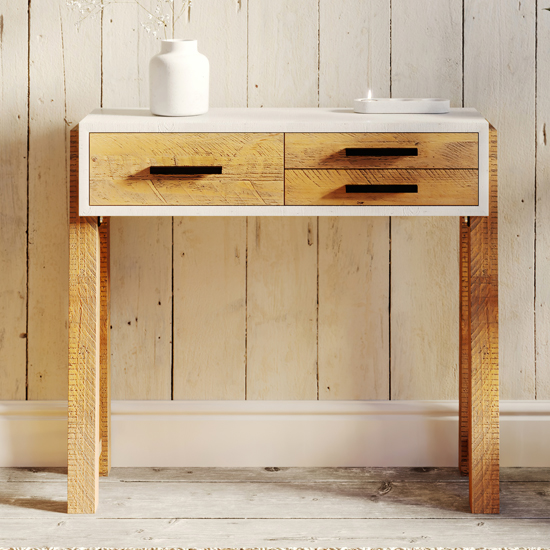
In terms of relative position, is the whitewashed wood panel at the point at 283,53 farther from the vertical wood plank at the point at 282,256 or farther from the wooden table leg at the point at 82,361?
the wooden table leg at the point at 82,361

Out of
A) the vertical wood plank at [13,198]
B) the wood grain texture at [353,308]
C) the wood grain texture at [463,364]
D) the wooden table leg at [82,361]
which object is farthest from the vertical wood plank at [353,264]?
the vertical wood plank at [13,198]

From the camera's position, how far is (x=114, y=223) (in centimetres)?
190

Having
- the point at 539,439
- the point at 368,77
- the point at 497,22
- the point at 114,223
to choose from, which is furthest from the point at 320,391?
the point at 497,22

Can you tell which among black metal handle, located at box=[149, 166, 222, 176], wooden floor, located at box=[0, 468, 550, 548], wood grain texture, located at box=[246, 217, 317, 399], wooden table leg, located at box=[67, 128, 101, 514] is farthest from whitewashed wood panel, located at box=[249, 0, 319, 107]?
wooden floor, located at box=[0, 468, 550, 548]

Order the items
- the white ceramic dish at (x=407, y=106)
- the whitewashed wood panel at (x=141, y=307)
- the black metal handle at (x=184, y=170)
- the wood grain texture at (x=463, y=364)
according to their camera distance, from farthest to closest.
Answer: the whitewashed wood panel at (x=141, y=307) → the wood grain texture at (x=463, y=364) → the white ceramic dish at (x=407, y=106) → the black metal handle at (x=184, y=170)

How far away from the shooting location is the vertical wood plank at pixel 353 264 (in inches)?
72.9

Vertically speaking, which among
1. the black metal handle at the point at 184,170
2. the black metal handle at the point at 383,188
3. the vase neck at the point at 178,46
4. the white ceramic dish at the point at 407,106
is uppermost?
the vase neck at the point at 178,46

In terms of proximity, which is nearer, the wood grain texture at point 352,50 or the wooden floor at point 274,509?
the wooden floor at point 274,509

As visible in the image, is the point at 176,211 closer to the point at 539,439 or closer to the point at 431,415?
the point at 431,415

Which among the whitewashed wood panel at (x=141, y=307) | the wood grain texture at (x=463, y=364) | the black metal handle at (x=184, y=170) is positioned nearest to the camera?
the black metal handle at (x=184, y=170)

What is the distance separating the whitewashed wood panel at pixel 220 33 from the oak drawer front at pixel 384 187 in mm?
484

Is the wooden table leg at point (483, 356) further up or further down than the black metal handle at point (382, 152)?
further down

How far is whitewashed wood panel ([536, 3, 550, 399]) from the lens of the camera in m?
1.85

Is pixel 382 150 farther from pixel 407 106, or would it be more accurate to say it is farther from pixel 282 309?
pixel 282 309
